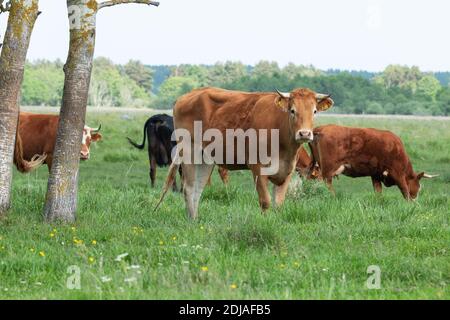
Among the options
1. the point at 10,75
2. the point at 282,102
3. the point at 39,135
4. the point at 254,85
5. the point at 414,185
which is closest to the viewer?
the point at 10,75

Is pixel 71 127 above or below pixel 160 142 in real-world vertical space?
above

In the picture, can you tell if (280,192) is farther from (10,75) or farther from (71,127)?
(10,75)

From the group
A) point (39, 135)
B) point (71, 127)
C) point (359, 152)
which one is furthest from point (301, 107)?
point (39, 135)

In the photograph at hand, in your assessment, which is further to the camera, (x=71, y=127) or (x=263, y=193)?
(x=263, y=193)

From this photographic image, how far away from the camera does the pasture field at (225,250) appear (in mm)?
6676

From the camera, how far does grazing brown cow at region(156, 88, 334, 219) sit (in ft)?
34.8

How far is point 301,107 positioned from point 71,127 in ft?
8.98

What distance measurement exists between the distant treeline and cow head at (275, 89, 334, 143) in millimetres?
79645

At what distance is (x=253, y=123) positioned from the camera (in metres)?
11.2

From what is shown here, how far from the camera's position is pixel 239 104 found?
37.6 ft

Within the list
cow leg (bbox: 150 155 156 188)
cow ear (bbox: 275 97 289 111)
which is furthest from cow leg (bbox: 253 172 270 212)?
cow leg (bbox: 150 155 156 188)

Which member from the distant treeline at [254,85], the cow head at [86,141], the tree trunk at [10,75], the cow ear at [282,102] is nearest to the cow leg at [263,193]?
the cow ear at [282,102]

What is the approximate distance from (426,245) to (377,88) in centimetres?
10259
